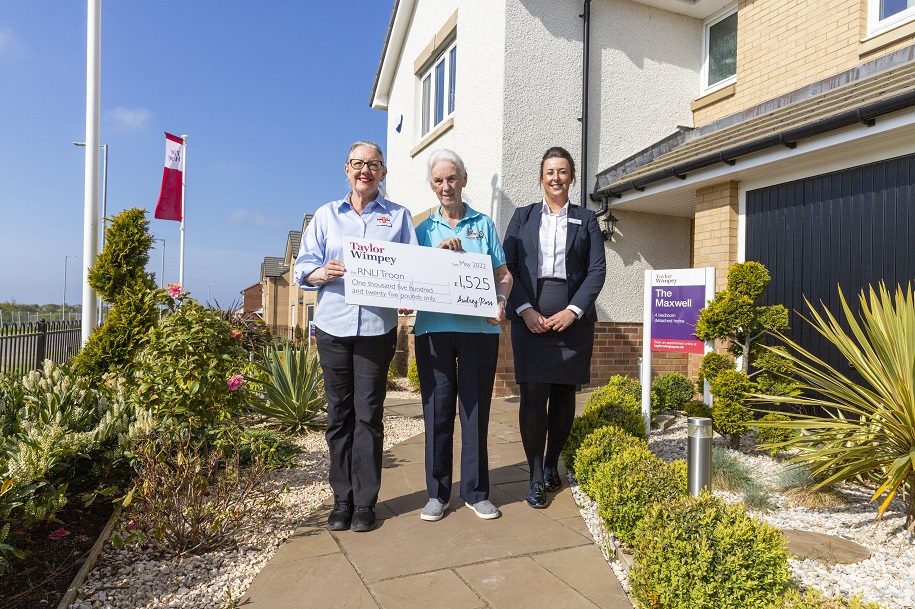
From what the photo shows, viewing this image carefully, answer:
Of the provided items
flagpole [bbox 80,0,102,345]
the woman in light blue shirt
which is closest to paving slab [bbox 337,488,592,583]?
the woman in light blue shirt

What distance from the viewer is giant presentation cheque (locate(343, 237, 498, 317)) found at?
291cm

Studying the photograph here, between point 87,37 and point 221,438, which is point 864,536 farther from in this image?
point 87,37

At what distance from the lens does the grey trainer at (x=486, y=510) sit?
3.18 m

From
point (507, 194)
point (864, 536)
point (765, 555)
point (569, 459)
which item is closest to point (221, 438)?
point (569, 459)

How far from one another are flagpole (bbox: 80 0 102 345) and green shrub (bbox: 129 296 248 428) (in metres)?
3.85

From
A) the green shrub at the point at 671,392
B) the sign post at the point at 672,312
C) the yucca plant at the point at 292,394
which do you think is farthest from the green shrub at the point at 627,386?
the yucca plant at the point at 292,394

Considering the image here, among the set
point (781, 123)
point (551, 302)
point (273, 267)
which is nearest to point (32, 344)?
point (551, 302)

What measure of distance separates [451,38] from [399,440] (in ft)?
21.8

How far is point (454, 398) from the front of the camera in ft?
10.6

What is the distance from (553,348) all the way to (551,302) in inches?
10.4

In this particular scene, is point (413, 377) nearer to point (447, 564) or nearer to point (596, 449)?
point (596, 449)

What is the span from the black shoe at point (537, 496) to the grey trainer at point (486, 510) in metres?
0.23

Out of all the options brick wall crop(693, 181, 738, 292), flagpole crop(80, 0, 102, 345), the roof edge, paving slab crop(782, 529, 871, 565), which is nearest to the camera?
paving slab crop(782, 529, 871, 565)

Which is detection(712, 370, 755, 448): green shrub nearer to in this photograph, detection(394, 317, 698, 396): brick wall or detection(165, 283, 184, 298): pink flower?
detection(394, 317, 698, 396): brick wall
